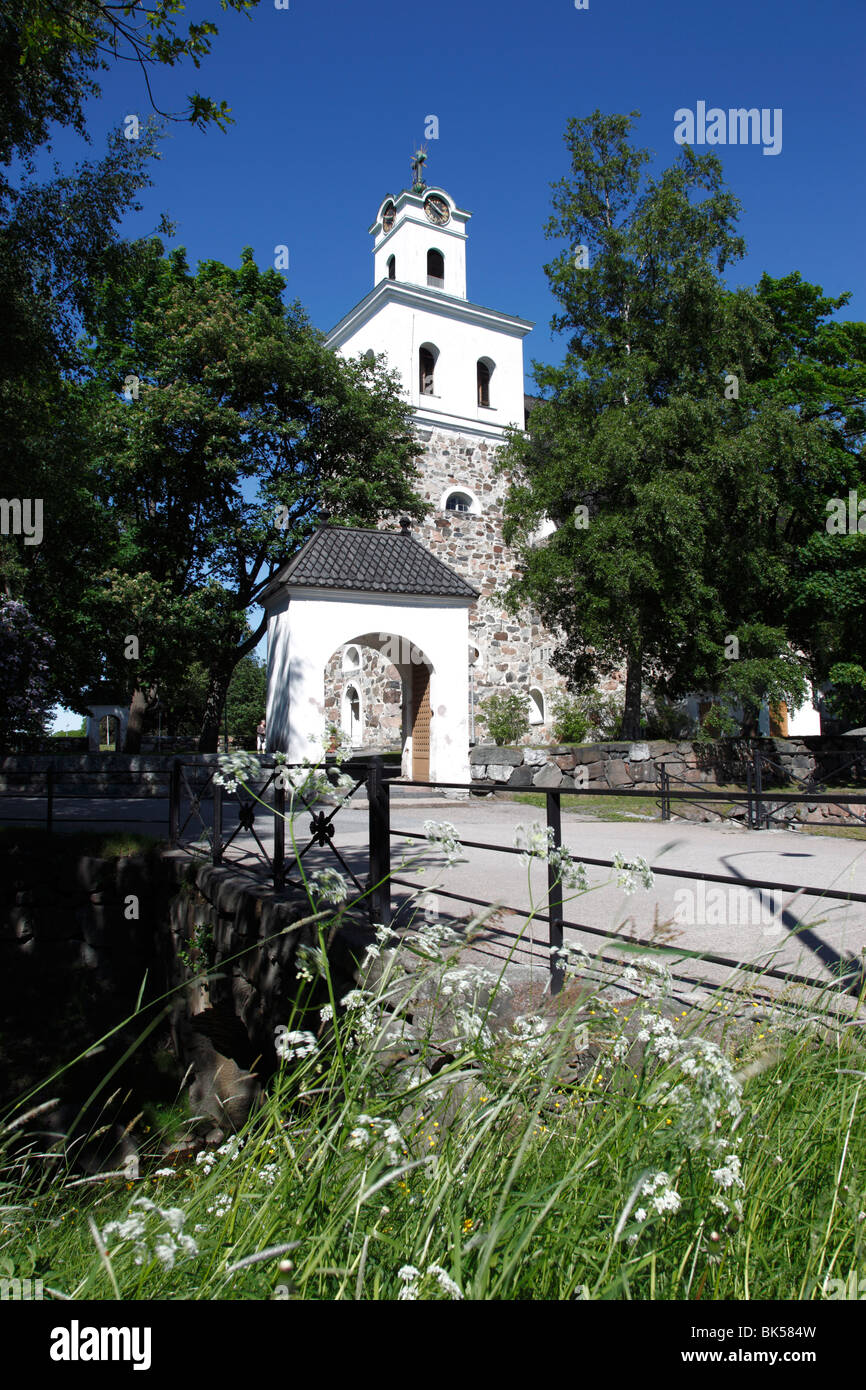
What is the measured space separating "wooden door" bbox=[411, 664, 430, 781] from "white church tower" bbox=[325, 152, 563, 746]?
25.2 feet

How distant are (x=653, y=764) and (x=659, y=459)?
20.0 feet

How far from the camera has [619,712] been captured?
24609mm

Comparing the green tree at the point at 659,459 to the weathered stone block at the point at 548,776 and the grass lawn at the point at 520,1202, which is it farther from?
the grass lawn at the point at 520,1202

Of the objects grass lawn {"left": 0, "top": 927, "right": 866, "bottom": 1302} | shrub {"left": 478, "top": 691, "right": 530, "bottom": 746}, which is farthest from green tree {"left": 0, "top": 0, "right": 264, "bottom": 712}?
shrub {"left": 478, "top": 691, "right": 530, "bottom": 746}

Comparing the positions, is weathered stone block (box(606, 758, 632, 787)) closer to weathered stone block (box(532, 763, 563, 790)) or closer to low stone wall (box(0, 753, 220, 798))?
weathered stone block (box(532, 763, 563, 790))

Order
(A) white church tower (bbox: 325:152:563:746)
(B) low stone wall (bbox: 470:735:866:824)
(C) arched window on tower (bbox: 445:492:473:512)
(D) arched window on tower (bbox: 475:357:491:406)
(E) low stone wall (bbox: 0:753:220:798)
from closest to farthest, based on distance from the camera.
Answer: (E) low stone wall (bbox: 0:753:220:798) < (B) low stone wall (bbox: 470:735:866:824) < (A) white church tower (bbox: 325:152:563:746) < (C) arched window on tower (bbox: 445:492:473:512) < (D) arched window on tower (bbox: 475:357:491:406)

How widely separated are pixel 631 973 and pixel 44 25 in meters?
6.53

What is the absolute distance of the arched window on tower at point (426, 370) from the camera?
2455cm

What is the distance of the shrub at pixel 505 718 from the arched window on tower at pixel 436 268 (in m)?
13.9

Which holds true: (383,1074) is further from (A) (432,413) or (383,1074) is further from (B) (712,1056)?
(A) (432,413)

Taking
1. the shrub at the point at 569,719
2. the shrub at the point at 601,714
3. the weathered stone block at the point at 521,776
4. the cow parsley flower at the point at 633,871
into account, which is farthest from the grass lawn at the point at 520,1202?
the shrub at the point at 601,714

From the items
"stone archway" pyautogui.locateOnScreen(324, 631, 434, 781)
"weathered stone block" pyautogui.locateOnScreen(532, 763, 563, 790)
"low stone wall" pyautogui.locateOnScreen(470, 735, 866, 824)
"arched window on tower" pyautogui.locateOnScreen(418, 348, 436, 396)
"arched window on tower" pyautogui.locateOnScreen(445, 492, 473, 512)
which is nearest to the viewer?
"weathered stone block" pyautogui.locateOnScreen(532, 763, 563, 790)

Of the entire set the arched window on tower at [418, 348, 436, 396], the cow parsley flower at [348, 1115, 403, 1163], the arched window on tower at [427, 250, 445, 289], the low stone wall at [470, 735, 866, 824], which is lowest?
the cow parsley flower at [348, 1115, 403, 1163]

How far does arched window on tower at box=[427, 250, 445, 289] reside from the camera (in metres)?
25.4
